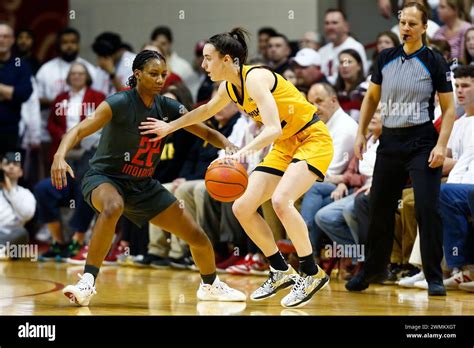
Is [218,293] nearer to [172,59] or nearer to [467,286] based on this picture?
[467,286]

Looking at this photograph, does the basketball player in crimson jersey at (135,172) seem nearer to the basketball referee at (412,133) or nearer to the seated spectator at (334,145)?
the basketball referee at (412,133)

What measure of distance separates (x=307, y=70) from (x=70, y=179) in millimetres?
3023

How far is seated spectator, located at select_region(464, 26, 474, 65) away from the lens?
9.20m

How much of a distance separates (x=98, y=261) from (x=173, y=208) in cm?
68

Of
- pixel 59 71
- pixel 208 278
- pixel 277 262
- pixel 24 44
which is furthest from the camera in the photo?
pixel 24 44

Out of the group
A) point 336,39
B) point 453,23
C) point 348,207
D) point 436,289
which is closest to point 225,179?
point 436,289

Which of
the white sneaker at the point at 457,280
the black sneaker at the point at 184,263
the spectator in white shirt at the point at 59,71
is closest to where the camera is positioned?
the white sneaker at the point at 457,280

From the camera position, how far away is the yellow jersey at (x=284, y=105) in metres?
6.86

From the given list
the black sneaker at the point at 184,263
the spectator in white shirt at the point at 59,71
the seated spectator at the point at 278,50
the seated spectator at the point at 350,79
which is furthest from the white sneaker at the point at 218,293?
the spectator in white shirt at the point at 59,71

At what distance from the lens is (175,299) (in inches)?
292

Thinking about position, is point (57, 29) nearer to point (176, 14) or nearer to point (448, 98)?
point (176, 14)

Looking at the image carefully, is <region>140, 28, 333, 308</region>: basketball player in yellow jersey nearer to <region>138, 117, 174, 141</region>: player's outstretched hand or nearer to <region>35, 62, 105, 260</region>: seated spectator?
<region>138, 117, 174, 141</region>: player's outstretched hand

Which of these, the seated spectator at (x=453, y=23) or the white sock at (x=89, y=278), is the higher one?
the seated spectator at (x=453, y=23)
